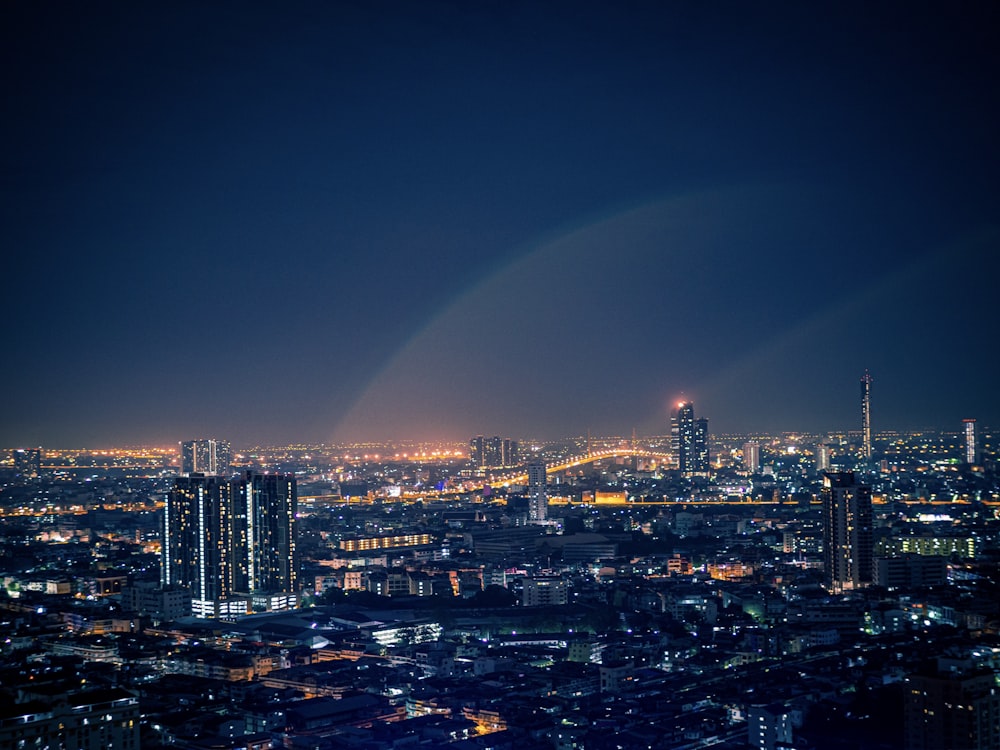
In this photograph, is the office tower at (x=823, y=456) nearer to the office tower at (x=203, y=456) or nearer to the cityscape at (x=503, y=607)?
the cityscape at (x=503, y=607)

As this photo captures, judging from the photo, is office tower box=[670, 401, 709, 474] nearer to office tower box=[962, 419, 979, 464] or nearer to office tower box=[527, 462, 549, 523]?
office tower box=[527, 462, 549, 523]

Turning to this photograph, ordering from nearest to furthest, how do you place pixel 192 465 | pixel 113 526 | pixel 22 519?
pixel 22 519 → pixel 113 526 → pixel 192 465

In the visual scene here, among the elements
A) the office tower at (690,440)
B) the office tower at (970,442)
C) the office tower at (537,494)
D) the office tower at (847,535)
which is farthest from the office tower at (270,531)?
the office tower at (690,440)

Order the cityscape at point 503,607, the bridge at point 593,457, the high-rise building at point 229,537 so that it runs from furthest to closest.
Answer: the bridge at point 593,457 < the high-rise building at point 229,537 < the cityscape at point 503,607

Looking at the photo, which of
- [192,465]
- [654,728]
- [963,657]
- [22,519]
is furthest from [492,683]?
[192,465]

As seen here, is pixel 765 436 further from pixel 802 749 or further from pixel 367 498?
pixel 802 749

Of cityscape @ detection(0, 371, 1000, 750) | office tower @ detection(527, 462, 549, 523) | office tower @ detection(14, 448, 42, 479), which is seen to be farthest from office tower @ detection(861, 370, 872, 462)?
office tower @ detection(14, 448, 42, 479)
